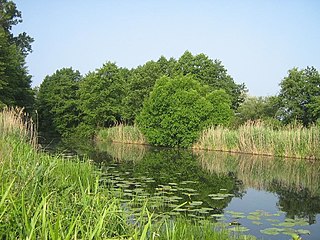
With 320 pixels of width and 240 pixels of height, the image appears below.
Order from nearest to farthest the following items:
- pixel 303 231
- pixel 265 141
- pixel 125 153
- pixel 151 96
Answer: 1. pixel 303 231
2. pixel 265 141
3. pixel 125 153
4. pixel 151 96

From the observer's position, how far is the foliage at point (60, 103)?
4175 cm

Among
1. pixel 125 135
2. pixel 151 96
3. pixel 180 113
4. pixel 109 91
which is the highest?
pixel 109 91

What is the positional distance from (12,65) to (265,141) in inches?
774

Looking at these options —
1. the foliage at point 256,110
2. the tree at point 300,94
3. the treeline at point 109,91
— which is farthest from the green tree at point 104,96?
the tree at point 300,94

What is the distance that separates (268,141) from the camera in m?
18.7

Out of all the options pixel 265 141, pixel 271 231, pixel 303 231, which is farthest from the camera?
pixel 265 141

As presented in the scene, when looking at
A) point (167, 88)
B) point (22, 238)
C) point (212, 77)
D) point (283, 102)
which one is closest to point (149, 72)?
point (212, 77)

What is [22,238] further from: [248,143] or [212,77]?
[212,77]

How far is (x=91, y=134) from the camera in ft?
124

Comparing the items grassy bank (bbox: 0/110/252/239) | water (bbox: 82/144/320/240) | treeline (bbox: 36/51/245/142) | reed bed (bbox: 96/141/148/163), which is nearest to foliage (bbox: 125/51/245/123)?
treeline (bbox: 36/51/245/142)

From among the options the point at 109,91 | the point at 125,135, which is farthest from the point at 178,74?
the point at 125,135

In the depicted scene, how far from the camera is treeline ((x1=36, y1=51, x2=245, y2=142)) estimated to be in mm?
36656

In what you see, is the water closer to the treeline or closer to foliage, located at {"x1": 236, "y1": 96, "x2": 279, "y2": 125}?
the treeline

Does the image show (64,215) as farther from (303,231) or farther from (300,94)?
(300,94)
